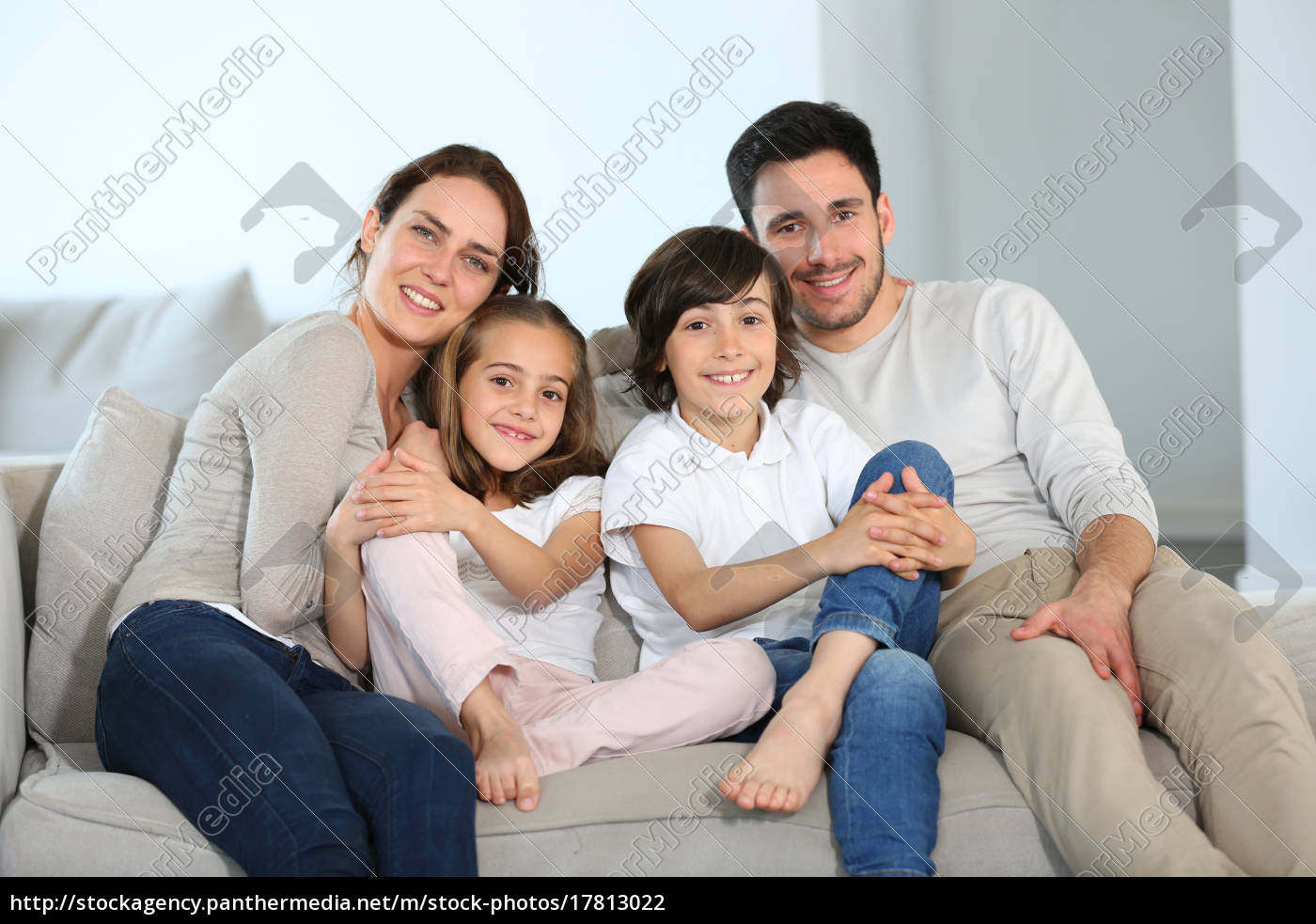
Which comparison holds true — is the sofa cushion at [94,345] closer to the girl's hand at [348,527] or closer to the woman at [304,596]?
the woman at [304,596]

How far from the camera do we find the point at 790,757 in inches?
43.8

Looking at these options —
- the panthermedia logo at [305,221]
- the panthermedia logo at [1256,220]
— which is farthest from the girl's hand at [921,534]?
the panthermedia logo at [305,221]

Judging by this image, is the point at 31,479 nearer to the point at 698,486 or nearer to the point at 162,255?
the point at 698,486

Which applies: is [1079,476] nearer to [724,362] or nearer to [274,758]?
[724,362]

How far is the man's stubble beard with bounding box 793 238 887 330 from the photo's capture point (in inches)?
67.4

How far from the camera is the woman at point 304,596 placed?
1044mm

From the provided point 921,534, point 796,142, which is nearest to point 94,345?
point 796,142

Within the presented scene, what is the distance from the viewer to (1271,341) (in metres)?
2.67

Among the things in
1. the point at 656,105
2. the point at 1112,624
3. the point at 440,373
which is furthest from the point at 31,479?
the point at 656,105

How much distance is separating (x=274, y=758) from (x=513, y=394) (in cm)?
64

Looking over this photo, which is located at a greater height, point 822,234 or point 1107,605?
point 822,234

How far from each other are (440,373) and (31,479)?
0.56m

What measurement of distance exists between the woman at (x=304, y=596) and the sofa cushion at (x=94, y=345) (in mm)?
908

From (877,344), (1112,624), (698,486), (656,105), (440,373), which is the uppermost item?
(656,105)
